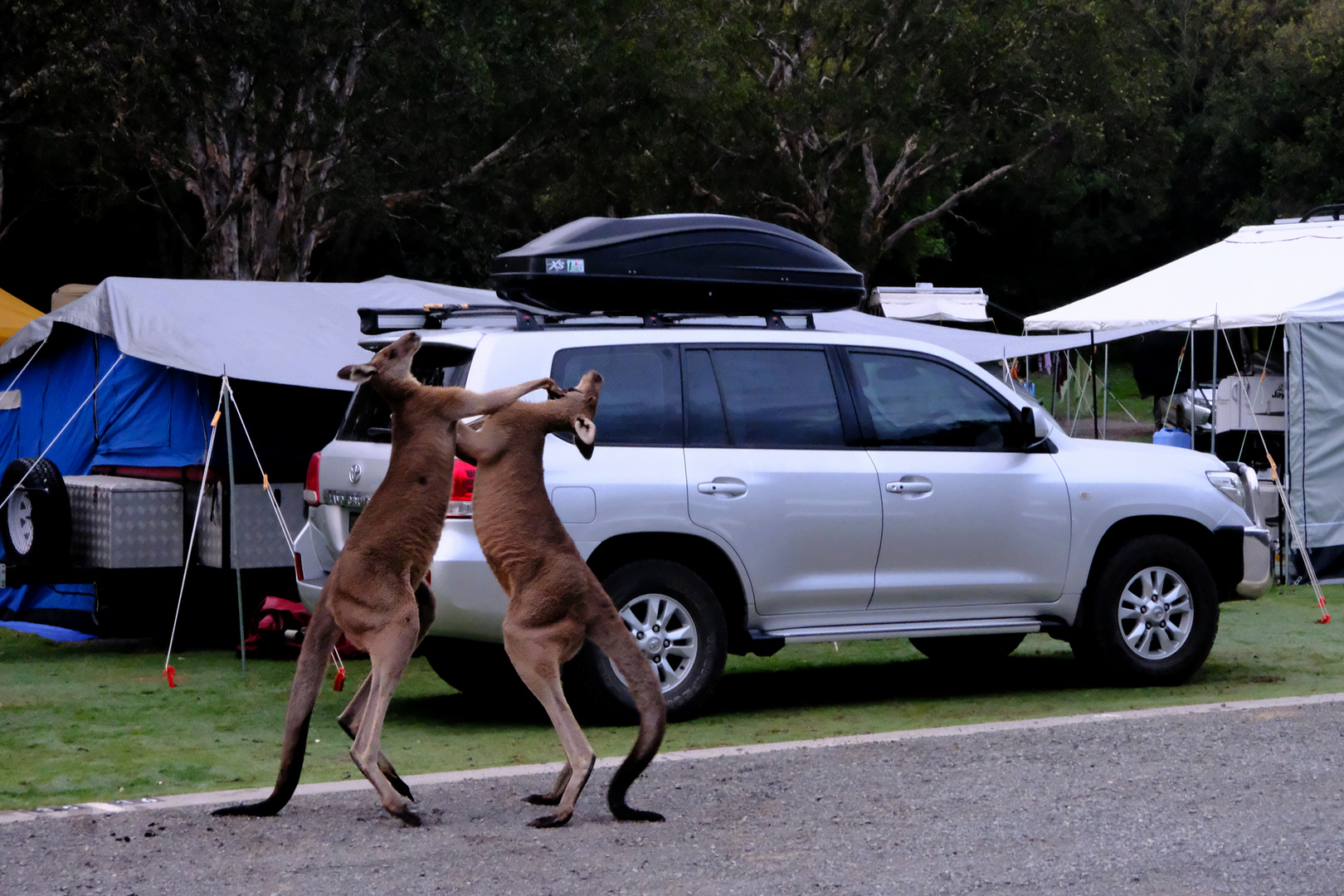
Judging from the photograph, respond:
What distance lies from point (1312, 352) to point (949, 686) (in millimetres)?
6346

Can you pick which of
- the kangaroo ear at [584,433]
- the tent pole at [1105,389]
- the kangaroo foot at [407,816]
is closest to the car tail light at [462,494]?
the kangaroo ear at [584,433]

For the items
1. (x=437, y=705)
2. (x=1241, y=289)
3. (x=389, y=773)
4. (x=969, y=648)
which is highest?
(x=1241, y=289)

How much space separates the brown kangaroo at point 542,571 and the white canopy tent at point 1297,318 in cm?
958

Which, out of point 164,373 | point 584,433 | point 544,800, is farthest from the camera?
point 164,373

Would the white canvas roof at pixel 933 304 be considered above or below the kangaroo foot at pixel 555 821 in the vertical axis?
above

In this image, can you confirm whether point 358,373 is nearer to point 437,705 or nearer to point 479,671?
point 479,671

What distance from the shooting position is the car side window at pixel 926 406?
27.2 feet

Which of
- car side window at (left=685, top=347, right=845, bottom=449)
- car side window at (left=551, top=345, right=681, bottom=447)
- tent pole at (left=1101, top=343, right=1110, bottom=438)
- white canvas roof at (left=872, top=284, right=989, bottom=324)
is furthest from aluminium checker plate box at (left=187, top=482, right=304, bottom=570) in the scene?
white canvas roof at (left=872, top=284, right=989, bottom=324)

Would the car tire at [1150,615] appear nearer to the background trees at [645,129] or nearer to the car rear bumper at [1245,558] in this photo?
the car rear bumper at [1245,558]

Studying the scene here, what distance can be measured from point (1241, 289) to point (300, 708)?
11.7 m

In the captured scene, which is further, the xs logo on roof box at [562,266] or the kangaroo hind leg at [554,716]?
the xs logo on roof box at [562,266]

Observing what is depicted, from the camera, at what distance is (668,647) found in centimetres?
770

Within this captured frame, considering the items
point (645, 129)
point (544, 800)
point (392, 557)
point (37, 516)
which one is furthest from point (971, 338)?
point (645, 129)

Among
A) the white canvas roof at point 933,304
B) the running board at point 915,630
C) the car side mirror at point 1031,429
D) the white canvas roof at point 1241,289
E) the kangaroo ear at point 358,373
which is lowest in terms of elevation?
the running board at point 915,630
